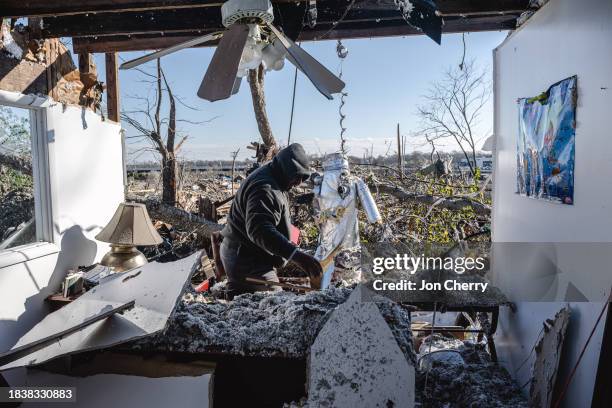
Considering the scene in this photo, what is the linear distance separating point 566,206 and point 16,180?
13.4ft

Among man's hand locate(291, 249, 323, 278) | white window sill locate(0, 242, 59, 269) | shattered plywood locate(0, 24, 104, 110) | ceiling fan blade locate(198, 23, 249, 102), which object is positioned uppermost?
shattered plywood locate(0, 24, 104, 110)

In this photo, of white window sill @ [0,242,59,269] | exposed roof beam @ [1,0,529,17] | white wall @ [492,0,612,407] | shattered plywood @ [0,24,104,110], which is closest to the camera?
white wall @ [492,0,612,407]

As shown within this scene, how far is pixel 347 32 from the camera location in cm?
381

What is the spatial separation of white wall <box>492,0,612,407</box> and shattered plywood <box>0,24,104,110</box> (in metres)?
4.03

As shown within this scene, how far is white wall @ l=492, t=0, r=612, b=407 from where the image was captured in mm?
1975

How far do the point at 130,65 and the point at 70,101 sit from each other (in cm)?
151

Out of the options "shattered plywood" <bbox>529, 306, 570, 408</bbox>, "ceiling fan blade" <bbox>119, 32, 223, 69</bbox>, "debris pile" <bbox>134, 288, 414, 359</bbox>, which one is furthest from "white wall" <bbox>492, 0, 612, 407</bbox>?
"ceiling fan blade" <bbox>119, 32, 223, 69</bbox>

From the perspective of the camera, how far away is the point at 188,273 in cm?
206

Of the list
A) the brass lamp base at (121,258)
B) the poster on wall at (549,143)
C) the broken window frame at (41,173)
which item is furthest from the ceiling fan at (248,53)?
Answer: the brass lamp base at (121,258)

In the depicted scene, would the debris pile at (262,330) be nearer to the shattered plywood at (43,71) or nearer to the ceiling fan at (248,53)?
the ceiling fan at (248,53)

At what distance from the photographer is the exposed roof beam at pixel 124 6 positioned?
2996mm

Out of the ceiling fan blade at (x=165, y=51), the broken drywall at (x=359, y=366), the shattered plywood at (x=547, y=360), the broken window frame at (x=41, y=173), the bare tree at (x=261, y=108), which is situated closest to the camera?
the broken drywall at (x=359, y=366)

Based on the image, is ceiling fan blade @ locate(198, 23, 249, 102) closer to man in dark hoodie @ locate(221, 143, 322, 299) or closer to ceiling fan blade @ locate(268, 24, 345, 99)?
ceiling fan blade @ locate(268, 24, 345, 99)

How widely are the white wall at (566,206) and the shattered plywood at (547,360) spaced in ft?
0.16
